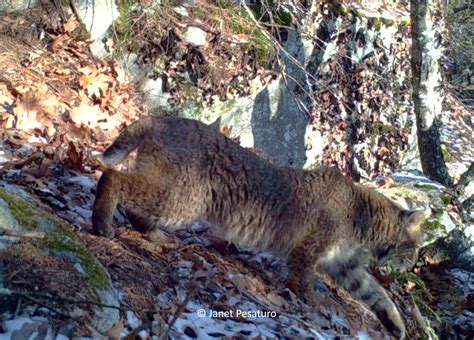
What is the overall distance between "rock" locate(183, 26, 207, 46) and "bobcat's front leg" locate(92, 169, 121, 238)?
4625 mm

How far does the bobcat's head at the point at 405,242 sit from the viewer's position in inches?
256

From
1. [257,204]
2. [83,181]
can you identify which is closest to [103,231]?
[83,181]

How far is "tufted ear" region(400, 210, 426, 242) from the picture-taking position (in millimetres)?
6461

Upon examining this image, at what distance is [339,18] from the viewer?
36.8ft

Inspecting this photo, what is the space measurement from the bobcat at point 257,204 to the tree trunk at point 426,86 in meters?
4.18

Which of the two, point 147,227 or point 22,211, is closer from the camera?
point 22,211

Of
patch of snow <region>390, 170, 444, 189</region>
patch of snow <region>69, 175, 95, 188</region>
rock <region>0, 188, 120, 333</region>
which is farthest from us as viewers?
patch of snow <region>390, 170, 444, 189</region>

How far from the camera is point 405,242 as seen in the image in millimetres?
6617

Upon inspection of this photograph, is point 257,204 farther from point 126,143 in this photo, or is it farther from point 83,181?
point 83,181

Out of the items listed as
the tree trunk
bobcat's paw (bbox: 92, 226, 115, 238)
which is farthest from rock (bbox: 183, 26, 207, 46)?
bobcat's paw (bbox: 92, 226, 115, 238)

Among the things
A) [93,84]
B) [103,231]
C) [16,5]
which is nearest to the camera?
[103,231]

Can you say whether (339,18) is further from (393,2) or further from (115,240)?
(115,240)

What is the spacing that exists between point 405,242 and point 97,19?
16.4ft

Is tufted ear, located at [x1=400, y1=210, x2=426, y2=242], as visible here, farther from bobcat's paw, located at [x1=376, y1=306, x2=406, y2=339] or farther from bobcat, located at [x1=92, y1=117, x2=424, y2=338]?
bobcat's paw, located at [x1=376, y1=306, x2=406, y2=339]
